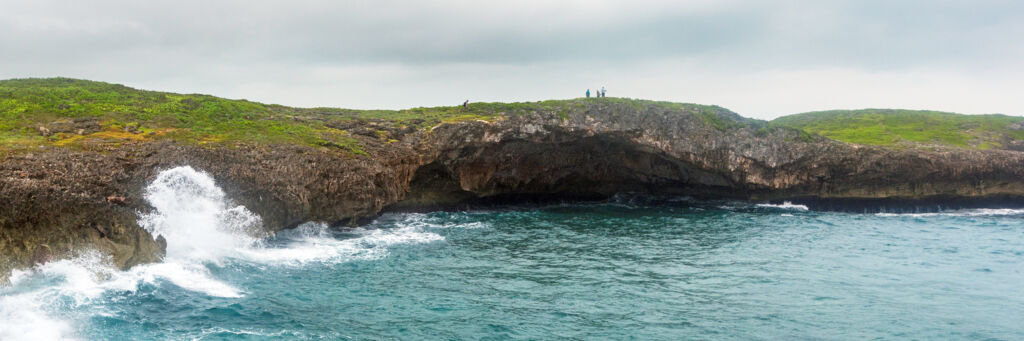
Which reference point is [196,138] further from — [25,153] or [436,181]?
[436,181]

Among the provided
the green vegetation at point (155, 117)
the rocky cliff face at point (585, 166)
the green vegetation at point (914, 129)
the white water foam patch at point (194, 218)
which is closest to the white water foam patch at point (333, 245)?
the rocky cliff face at point (585, 166)

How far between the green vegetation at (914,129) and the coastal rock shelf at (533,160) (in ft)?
14.6

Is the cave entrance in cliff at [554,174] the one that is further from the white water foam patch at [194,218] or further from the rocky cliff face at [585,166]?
the white water foam patch at [194,218]

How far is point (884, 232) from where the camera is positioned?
35000mm

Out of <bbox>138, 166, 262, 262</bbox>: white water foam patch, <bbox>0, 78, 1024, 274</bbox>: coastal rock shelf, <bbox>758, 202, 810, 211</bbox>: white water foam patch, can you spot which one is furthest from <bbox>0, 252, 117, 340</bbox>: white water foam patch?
<bbox>758, 202, 810, 211</bbox>: white water foam patch

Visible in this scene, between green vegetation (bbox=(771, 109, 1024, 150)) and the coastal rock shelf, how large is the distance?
4437 mm

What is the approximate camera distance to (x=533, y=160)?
46469 millimetres

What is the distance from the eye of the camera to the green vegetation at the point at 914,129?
5084 cm

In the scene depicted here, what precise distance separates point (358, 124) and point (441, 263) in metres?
18.7

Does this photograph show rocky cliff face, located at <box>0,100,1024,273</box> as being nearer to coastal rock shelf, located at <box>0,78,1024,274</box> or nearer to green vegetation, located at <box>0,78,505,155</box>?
coastal rock shelf, located at <box>0,78,1024,274</box>

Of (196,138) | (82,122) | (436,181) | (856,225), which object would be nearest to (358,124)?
(436,181)

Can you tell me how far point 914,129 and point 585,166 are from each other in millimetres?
33737

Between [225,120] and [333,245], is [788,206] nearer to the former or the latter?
[333,245]

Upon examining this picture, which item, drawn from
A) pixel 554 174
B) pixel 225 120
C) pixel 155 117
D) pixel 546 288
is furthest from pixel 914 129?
pixel 155 117
